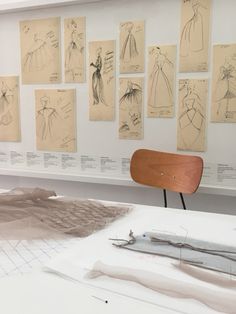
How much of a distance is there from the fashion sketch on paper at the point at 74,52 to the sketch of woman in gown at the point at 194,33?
60cm

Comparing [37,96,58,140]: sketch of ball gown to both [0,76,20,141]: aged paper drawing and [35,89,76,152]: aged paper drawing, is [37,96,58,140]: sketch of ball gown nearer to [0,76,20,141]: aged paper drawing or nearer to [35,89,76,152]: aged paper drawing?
[35,89,76,152]: aged paper drawing

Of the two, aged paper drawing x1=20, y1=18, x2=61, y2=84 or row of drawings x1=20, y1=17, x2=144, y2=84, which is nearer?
row of drawings x1=20, y1=17, x2=144, y2=84

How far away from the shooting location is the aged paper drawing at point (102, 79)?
6.33ft

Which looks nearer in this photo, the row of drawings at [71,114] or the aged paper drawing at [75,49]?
the row of drawings at [71,114]

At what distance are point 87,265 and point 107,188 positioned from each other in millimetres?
1366

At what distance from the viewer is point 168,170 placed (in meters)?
1.61

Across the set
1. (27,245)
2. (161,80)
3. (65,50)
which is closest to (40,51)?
(65,50)

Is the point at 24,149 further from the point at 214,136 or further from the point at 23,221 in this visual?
the point at 23,221

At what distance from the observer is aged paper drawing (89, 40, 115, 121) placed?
1.93 meters

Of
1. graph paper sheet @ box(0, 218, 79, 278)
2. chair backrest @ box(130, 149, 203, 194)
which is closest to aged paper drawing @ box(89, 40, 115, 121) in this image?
chair backrest @ box(130, 149, 203, 194)

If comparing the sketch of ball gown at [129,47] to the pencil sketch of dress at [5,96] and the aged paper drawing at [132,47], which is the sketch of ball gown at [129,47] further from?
the pencil sketch of dress at [5,96]

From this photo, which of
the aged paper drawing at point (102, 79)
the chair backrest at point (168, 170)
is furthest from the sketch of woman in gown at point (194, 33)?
the chair backrest at point (168, 170)

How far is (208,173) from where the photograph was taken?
1794 millimetres

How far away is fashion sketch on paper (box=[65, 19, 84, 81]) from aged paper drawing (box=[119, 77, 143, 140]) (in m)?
0.30
